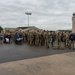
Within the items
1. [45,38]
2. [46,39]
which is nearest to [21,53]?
[46,39]

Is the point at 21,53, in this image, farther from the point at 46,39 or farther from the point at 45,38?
the point at 45,38

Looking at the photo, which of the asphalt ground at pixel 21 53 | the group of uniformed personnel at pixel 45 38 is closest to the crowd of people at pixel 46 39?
the group of uniformed personnel at pixel 45 38

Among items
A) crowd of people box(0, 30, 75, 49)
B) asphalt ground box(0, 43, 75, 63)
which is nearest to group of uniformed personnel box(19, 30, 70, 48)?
crowd of people box(0, 30, 75, 49)

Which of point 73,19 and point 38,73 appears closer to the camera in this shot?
point 38,73

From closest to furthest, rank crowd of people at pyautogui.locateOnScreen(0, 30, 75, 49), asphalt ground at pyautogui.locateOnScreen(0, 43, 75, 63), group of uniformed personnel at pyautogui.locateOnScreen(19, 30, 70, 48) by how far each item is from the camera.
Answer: asphalt ground at pyautogui.locateOnScreen(0, 43, 75, 63) < crowd of people at pyautogui.locateOnScreen(0, 30, 75, 49) < group of uniformed personnel at pyautogui.locateOnScreen(19, 30, 70, 48)

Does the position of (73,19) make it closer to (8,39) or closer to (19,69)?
(8,39)

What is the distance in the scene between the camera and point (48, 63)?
11609mm

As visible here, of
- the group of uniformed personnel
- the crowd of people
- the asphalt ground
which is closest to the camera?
the asphalt ground

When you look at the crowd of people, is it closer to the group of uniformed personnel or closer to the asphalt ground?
the group of uniformed personnel

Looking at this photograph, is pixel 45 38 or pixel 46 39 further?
pixel 45 38

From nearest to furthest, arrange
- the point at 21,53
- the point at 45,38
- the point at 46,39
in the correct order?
the point at 21,53 < the point at 46,39 < the point at 45,38

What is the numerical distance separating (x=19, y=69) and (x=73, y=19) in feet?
215

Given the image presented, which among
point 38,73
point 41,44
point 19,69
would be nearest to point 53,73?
point 38,73

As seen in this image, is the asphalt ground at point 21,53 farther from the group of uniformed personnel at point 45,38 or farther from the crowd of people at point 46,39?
the group of uniformed personnel at point 45,38
